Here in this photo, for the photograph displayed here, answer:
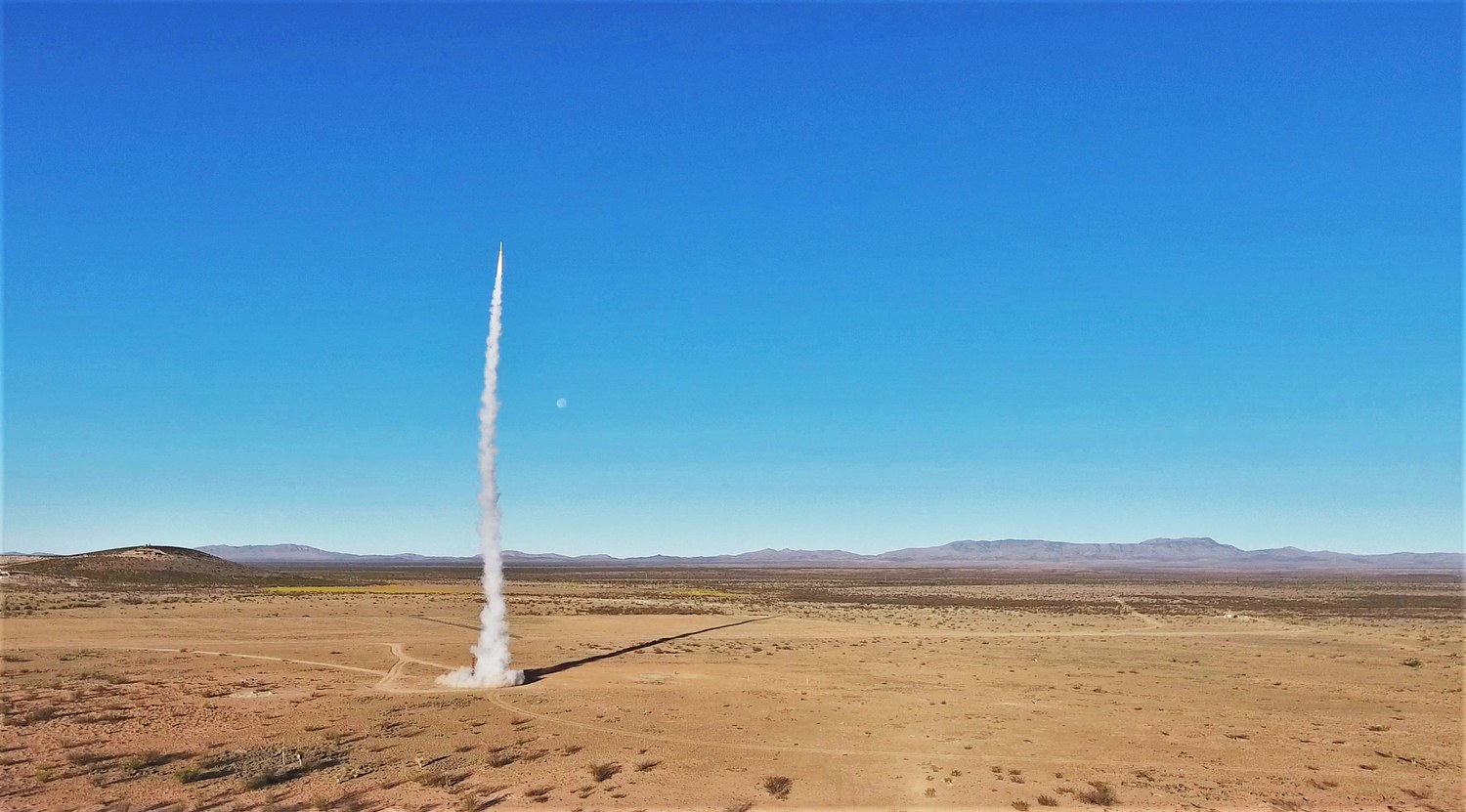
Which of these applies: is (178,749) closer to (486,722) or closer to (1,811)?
(1,811)

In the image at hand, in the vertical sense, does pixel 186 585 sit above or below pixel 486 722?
below

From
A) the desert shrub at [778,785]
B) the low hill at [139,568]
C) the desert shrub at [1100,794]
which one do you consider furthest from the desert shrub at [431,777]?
the low hill at [139,568]

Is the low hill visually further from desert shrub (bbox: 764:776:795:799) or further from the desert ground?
desert shrub (bbox: 764:776:795:799)

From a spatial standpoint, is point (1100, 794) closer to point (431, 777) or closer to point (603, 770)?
point (603, 770)

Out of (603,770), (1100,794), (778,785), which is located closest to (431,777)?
(603,770)

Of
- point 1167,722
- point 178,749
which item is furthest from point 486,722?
point 1167,722
